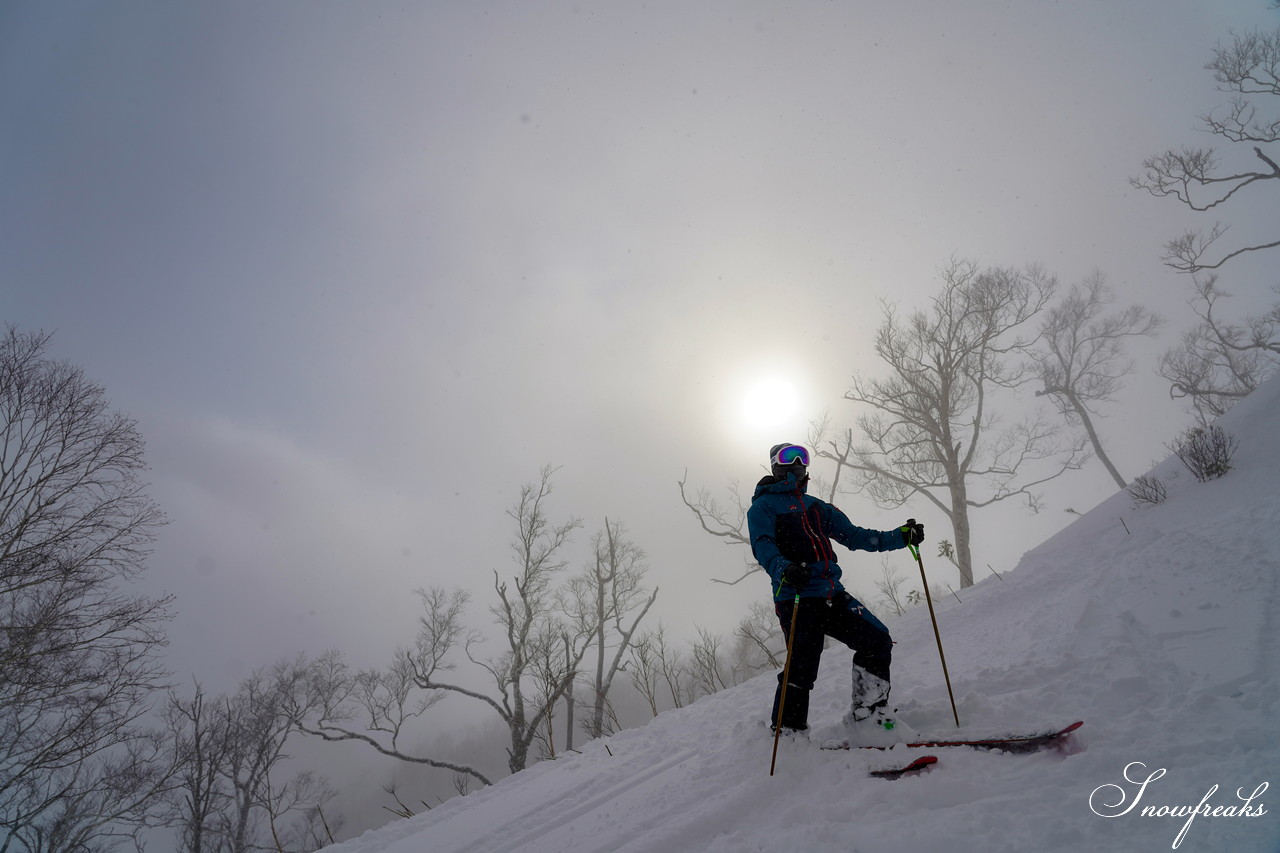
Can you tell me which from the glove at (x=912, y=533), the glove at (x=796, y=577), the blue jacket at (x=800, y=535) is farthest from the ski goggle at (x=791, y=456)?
the glove at (x=796, y=577)

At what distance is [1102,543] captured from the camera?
5.46 metres

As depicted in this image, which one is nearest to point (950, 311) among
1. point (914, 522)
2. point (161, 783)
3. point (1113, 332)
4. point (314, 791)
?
point (1113, 332)

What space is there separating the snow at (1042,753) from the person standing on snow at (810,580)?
380 mm

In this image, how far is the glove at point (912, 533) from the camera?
3523 mm

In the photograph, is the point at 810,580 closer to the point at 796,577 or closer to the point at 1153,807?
the point at 796,577

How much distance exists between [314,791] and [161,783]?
863 inches

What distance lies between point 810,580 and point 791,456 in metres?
1.04

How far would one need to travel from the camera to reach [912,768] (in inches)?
94.2

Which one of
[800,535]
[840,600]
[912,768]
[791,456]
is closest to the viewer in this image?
[912,768]

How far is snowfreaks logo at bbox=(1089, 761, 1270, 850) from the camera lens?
64.3 inches

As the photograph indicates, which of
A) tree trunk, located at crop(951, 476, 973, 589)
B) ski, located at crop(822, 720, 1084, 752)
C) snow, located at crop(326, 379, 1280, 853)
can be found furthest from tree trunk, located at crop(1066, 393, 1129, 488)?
ski, located at crop(822, 720, 1084, 752)

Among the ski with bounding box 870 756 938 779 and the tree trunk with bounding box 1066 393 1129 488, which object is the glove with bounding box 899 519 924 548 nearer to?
the ski with bounding box 870 756 938 779

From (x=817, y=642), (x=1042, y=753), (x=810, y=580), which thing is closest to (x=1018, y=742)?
(x=1042, y=753)

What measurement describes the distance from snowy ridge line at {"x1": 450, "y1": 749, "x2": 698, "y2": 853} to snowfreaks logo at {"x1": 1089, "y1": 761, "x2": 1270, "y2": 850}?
285cm
